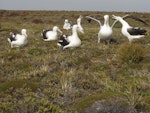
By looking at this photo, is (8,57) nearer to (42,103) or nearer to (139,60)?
(139,60)

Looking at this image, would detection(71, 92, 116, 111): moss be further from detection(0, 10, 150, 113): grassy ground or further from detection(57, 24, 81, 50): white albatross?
detection(57, 24, 81, 50): white albatross

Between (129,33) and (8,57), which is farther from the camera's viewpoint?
(129,33)

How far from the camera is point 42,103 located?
8.48 metres

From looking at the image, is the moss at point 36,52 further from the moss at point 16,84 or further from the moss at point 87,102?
the moss at point 87,102

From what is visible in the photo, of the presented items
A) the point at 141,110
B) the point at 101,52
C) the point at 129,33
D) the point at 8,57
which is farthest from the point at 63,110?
the point at 129,33

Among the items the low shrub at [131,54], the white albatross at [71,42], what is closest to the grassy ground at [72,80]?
the low shrub at [131,54]

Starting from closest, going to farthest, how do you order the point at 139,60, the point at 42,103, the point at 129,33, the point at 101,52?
the point at 42,103 < the point at 139,60 < the point at 101,52 < the point at 129,33

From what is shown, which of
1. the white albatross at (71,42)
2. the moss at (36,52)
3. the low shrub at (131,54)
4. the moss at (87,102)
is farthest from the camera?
the white albatross at (71,42)

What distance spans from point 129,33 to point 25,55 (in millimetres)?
4577

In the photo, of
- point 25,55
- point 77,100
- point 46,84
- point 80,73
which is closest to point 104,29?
point 25,55

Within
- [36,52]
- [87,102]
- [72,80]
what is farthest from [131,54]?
[87,102]

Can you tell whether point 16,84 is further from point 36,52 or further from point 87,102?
A: point 36,52

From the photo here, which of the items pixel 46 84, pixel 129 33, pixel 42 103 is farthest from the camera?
pixel 129 33

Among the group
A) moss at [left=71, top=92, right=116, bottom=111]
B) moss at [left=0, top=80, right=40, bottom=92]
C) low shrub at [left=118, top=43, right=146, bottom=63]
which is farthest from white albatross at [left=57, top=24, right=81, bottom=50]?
moss at [left=71, top=92, right=116, bottom=111]
